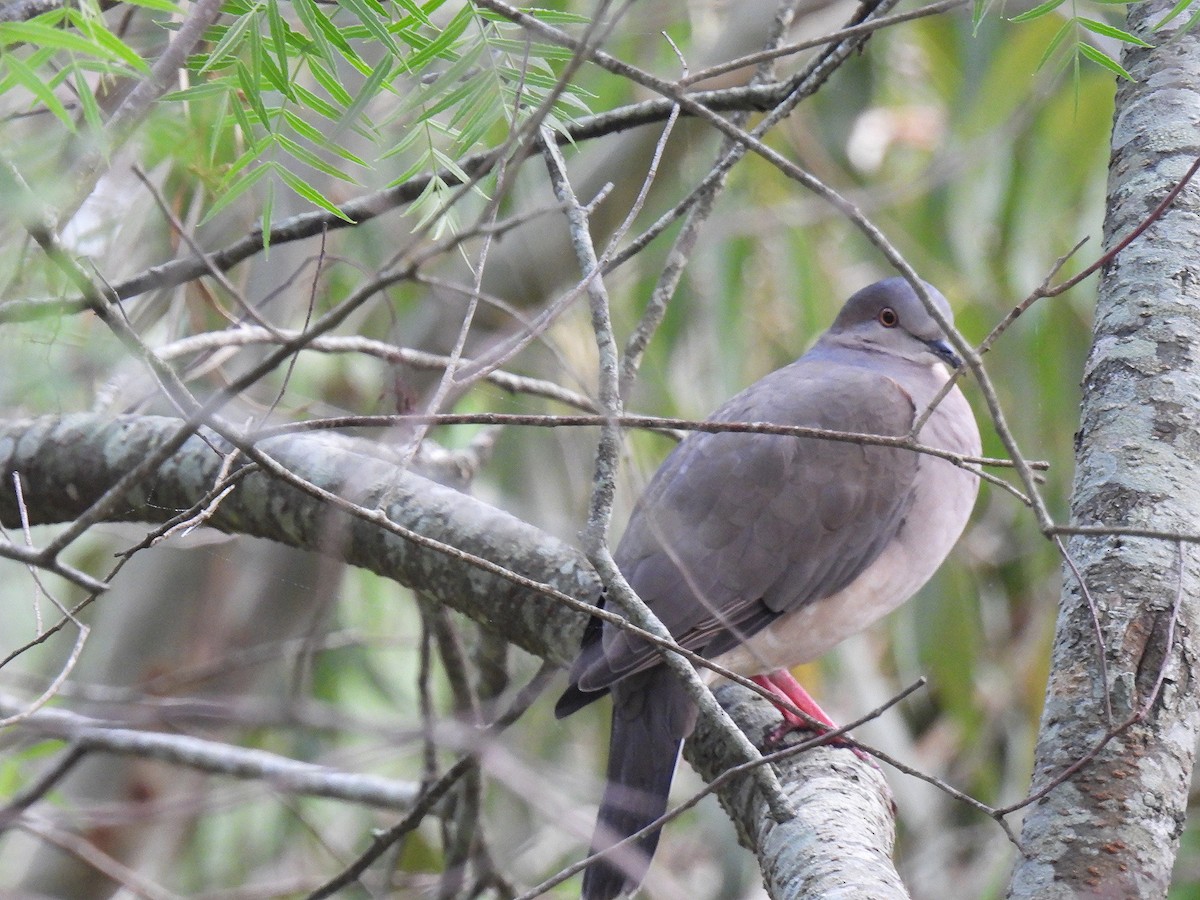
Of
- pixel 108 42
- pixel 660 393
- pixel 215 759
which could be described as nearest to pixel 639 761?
pixel 215 759

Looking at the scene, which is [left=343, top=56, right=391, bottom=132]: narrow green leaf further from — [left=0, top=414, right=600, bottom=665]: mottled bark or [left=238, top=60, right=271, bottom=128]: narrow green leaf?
[left=0, top=414, right=600, bottom=665]: mottled bark

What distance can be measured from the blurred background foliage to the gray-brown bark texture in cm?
117

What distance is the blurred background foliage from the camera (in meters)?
3.42

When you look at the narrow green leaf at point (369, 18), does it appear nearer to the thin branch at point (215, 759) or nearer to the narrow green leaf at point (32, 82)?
the narrow green leaf at point (32, 82)

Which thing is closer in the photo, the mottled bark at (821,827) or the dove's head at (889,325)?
the mottled bark at (821,827)

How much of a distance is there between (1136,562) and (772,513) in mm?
1073

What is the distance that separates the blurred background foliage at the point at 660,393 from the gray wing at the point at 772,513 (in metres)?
0.49

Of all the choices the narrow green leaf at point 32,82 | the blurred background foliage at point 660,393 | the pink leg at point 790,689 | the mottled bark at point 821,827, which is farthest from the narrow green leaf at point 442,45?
the pink leg at point 790,689

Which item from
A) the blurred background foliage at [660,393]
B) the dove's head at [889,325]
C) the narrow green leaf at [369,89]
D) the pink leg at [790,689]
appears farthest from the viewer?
the blurred background foliage at [660,393]

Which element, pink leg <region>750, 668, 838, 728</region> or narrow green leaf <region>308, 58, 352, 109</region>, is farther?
pink leg <region>750, 668, 838, 728</region>

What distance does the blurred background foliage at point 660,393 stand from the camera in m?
3.42

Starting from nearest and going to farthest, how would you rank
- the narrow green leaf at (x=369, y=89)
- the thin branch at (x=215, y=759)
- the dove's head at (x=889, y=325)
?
the narrow green leaf at (x=369, y=89)
the thin branch at (x=215, y=759)
the dove's head at (x=889, y=325)

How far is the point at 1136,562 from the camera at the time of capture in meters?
1.53

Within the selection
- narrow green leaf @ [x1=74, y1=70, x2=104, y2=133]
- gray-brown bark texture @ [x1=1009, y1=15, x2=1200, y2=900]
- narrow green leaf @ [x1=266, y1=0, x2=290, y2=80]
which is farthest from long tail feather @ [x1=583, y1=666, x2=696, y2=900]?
narrow green leaf @ [x1=74, y1=70, x2=104, y2=133]
